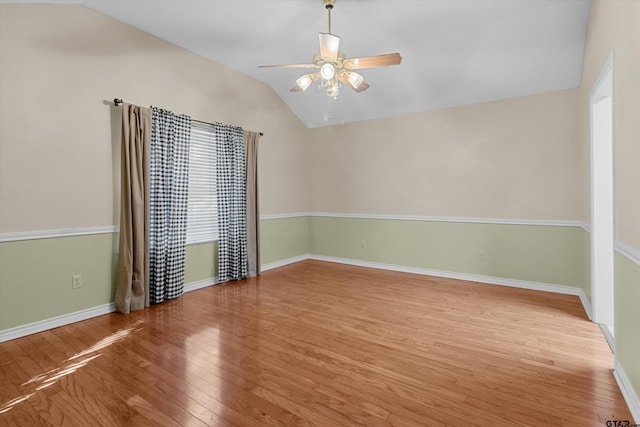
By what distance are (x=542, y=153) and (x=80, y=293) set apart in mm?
5245

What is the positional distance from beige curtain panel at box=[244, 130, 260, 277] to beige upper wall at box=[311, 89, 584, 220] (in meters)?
1.49

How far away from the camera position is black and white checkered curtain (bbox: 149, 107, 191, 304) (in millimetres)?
3523

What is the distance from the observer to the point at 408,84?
172 inches

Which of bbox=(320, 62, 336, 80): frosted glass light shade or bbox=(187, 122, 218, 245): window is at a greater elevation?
bbox=(320, 62, 336, 80): frosted glass light shade

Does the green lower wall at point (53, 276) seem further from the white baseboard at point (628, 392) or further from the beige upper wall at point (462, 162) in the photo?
the white baseboard at point (628, 392)

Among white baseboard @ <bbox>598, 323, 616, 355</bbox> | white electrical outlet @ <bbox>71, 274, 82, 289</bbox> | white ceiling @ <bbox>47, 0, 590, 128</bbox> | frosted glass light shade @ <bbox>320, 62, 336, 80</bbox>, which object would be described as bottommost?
white baseboard @ <bbox>598, 323, 616, 355</bbox>

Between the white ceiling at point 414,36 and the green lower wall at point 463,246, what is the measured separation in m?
1.73

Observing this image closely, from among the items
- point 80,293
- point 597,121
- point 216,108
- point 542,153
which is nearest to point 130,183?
point 80,293

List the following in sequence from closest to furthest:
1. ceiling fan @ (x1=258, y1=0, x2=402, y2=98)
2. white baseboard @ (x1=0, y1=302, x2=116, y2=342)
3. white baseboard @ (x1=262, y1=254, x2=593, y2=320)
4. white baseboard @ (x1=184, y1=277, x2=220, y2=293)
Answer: ceiling fan @ (x1=258, y1=0, x2=402, y2=98)
white baseboard @ (x1=0, y1=302, x2=116, y2=342)
white baseboard @ (x1=262, y1=254, x2=593, y2=320)
white baseboard @ (x1=184, y1=277, x2=220, y2=293)

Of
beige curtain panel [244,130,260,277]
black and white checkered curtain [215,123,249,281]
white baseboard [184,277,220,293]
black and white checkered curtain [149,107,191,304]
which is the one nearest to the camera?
black and white checkered curtain [149,107,191,304]

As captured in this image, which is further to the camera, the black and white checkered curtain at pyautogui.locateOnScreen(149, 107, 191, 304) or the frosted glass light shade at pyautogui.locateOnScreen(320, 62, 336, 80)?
the black and white checkered curtain at pyautogui.locateOnScreen(149, 107, 191, 304)

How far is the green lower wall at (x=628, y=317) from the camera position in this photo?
1.61 metres

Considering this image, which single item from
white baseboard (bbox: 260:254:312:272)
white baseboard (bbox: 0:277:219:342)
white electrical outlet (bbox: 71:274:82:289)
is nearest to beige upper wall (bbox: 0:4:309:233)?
white electrical outlet (bbox: 71:274:82:289)

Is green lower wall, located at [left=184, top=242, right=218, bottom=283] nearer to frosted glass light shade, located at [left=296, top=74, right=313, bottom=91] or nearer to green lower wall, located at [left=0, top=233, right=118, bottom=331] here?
green lower wall, located at [left=0, top=233, right=118, bottom=331]
